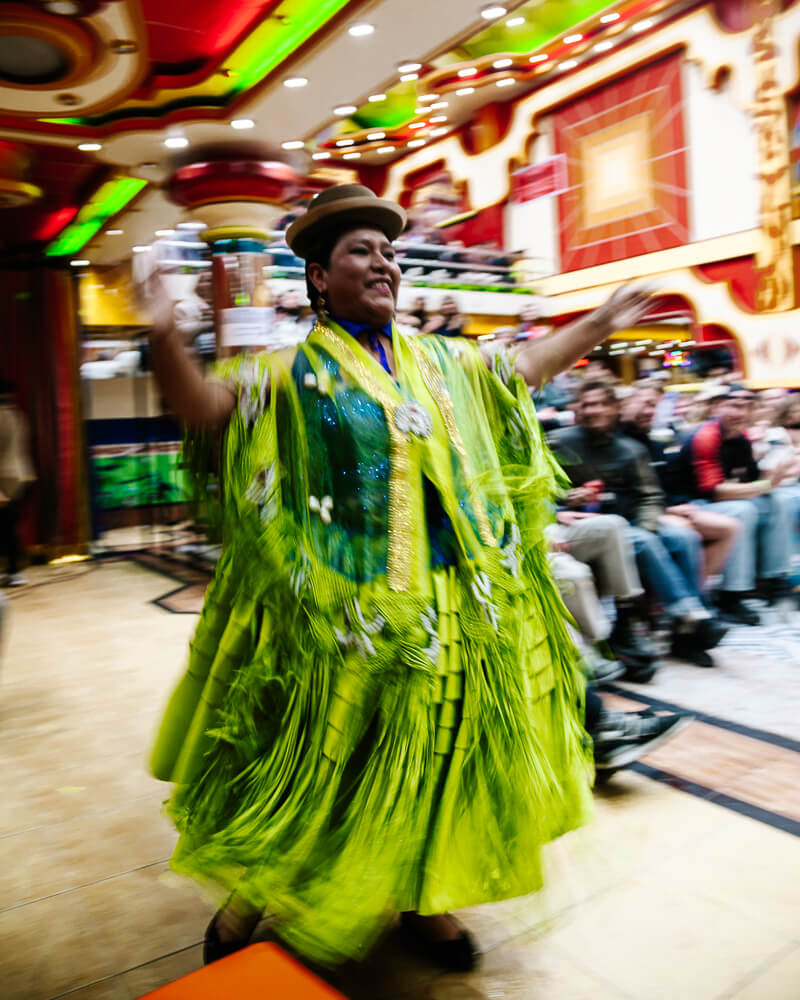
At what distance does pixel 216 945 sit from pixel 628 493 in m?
2.52

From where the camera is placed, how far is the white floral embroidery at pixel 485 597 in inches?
60.7

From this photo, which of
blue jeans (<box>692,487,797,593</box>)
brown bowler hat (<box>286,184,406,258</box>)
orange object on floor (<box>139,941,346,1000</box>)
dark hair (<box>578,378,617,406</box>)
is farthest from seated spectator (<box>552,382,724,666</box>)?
orange object on floor (<box>139,941,346,1000</box>)

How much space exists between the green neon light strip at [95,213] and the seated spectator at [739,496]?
4.43 m

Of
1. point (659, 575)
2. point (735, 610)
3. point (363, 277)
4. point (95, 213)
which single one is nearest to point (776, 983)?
point (363, 277)

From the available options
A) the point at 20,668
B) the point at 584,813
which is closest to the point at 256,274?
the point at 20,668

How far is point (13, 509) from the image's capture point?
6270 mm

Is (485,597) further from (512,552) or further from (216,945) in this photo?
(216,945)

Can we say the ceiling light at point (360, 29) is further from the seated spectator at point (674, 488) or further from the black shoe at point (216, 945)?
the black shoe at point (216, 945)

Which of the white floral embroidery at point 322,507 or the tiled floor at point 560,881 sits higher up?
the white floral embroidery at point 322,507

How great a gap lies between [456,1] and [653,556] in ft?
9.25

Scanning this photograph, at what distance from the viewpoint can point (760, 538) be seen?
169 inches

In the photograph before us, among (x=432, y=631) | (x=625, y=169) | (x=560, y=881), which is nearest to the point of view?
(x=432, y=631)

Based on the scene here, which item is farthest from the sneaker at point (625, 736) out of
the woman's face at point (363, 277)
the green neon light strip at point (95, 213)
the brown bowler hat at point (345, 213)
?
the green neon light strip at point (95, 213)

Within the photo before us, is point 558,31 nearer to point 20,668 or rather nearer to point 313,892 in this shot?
point 20,668
